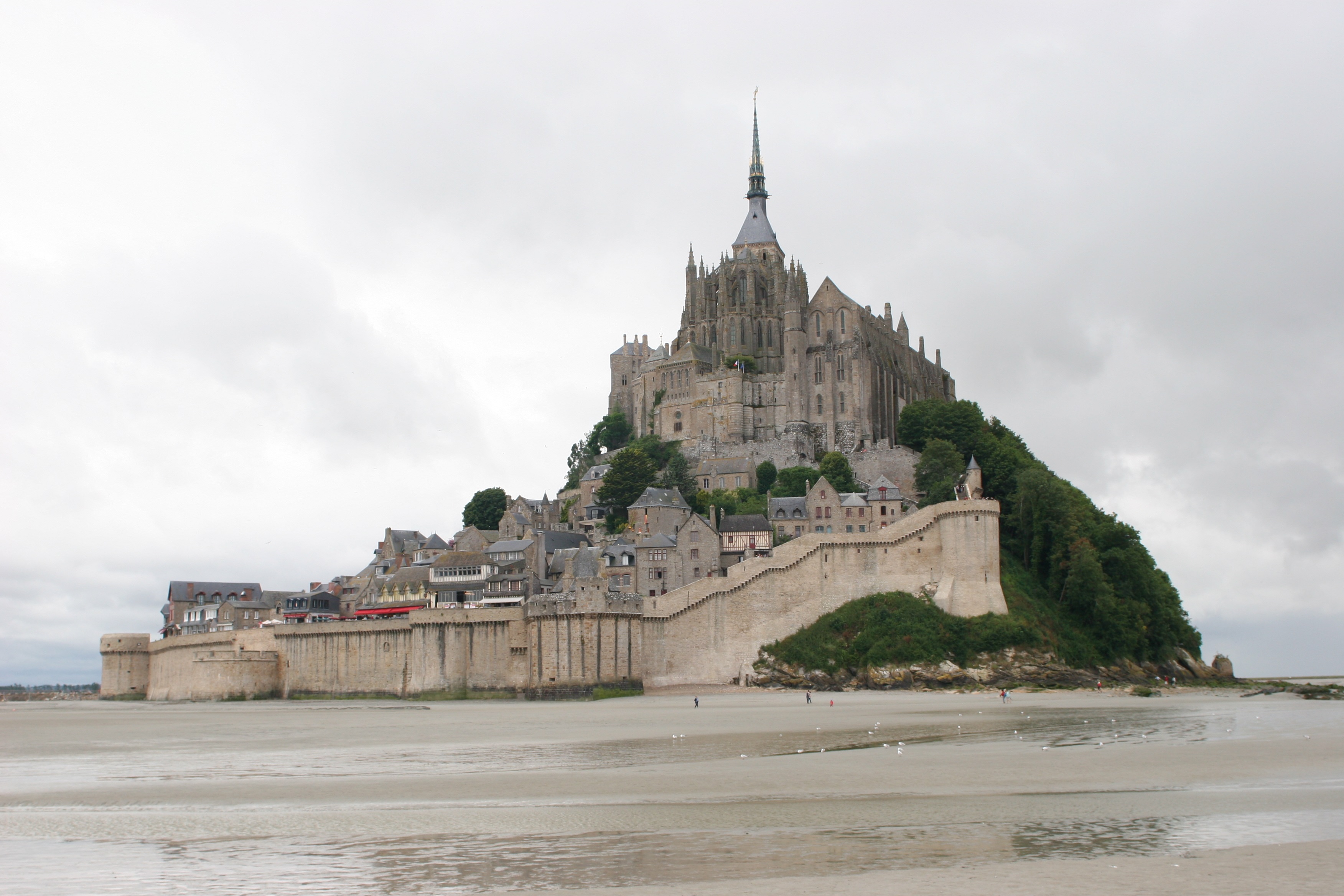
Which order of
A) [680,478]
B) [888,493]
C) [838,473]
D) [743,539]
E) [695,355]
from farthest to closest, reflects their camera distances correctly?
[695,355] < [680,478] < [838,473] < [888,493] < [743,539]

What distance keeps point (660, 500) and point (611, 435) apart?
25296 mm

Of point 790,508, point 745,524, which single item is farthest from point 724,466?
point 745,524

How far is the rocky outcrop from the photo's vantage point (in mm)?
55531

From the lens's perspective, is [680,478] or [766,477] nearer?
[680,478]

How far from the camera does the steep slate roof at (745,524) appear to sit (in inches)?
2714

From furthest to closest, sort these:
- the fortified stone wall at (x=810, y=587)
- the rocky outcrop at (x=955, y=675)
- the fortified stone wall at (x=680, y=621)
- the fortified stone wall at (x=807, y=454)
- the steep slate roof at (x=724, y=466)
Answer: the steep slate roof at (x=724, y=466), the fortified stone wall at (x=807, y=454), the fortified stone wall at (x=810, y=587), the fortified stone wall at (x=680, y=621), the rocky outcrop at (x=955, y=675)

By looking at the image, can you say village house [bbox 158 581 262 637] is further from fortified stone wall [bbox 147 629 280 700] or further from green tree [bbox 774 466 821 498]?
green tree [bbox 774 466 821 498]

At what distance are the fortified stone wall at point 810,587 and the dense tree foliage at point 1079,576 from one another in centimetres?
310

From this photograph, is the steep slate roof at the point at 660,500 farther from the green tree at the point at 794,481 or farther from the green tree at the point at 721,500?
the green tree at the point at 794,481

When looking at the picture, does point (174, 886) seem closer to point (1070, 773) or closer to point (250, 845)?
point (250, 845)

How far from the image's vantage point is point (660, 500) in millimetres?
72375

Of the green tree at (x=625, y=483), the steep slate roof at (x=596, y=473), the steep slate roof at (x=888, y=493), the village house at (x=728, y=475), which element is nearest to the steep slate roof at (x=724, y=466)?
→ the village house at (x=728, y=475)

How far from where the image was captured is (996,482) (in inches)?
2813

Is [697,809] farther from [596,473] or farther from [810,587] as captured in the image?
[596,473]
